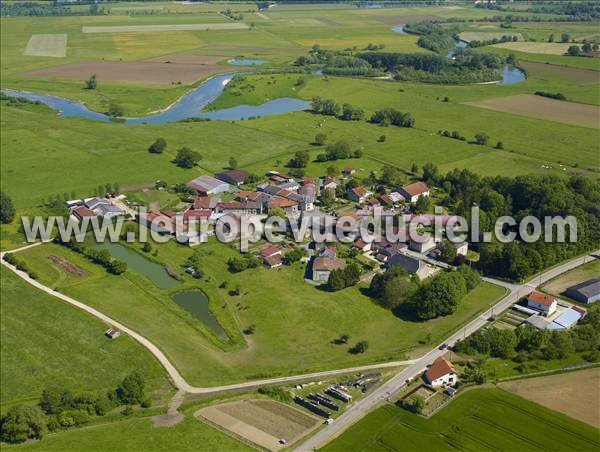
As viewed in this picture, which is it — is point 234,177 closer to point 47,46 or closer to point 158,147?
point 158,147

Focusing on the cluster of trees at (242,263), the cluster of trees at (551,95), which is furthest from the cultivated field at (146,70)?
the cluster of trees at (242,263)

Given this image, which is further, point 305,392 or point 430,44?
point 430,44

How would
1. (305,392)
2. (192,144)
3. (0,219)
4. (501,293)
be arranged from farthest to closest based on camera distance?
(192,144), (0,219), (501,293), (305,392)

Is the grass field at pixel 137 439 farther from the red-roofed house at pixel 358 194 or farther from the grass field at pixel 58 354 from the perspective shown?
the red-roofed house at pixel 358 194

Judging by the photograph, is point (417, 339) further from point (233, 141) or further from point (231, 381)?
point (233, 141)

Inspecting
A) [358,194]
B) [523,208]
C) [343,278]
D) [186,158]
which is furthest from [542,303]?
[186,158]

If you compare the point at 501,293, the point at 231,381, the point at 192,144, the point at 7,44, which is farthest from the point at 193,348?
the point at 7,44

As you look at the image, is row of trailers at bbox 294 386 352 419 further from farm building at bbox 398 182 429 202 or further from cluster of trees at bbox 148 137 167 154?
cluster of trees at bbox 148 137 167 154
